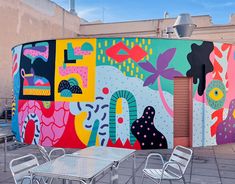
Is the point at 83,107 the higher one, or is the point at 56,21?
the point at 56,21

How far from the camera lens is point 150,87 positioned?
8.79 meters

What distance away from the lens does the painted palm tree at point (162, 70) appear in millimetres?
8789

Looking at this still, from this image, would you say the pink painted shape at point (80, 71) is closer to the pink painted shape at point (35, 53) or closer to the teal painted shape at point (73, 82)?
the teal painted shape at point (73, 82)

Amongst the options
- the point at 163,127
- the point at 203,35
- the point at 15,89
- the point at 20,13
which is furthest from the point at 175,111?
the point at 203,35

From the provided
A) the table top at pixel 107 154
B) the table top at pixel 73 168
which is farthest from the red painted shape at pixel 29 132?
the table top at pixel 73 168

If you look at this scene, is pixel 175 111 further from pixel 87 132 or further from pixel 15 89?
pixel 15 89

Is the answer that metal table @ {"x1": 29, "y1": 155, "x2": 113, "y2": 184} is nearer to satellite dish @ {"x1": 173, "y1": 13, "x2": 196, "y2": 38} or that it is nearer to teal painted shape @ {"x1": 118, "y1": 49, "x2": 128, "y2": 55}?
teal painted shape @ {"x1": 118, "y1": 49, "x2": 128, "y2": 55}

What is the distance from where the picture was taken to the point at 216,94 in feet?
31.7

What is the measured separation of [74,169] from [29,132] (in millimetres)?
6583

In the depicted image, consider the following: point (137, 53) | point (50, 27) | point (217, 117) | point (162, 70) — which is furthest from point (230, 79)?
point (50, 27)

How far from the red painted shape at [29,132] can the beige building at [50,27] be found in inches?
297

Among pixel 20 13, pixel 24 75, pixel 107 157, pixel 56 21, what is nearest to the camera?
pixel 107 157

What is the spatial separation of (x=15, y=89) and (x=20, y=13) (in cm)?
886

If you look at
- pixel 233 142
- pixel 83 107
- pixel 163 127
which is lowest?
pixel 233 142
